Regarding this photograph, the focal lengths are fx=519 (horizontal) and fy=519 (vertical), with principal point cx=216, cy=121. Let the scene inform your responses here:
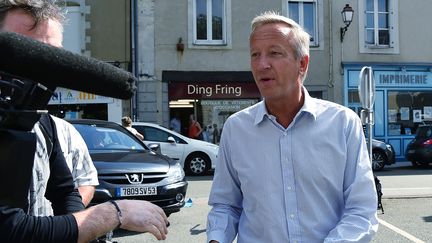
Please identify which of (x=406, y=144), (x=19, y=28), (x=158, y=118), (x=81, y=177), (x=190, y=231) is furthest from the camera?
(x=406, y=144)

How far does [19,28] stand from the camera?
1700 mm

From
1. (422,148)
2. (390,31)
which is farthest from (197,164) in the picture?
(390,31)

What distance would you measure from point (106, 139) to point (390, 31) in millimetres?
14071

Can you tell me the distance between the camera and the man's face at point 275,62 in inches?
98.9

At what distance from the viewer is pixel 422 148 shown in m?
16.9

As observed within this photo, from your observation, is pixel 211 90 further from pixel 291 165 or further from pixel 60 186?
pixel 60 186

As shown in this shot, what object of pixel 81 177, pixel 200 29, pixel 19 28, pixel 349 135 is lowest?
pixel 81 177

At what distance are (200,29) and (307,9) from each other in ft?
13.3

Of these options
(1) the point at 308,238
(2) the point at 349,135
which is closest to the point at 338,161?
(2) the point at 349,135

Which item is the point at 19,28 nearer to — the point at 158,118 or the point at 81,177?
the point at 81,177

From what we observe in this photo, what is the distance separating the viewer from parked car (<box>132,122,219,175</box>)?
14.5m

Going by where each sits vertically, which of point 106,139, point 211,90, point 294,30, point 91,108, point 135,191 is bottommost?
point 135,191

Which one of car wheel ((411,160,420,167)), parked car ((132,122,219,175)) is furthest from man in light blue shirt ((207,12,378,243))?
car wheel ((411,160,420,167))

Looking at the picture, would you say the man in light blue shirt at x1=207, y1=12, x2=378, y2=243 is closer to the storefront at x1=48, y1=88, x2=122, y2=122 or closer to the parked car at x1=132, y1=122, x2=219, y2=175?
the parked car at x1=132, y1=122, x2=219, y2=175
